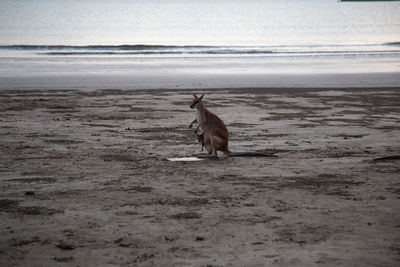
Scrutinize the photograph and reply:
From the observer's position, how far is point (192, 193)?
8016mm

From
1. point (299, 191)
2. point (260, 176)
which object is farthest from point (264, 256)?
point (260, 176)

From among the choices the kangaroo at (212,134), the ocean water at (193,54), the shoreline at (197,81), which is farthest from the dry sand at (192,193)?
the ocean water at (193,54)

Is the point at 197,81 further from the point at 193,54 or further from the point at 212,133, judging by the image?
the point at 193,54

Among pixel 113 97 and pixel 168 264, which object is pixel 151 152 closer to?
pixel 168 264

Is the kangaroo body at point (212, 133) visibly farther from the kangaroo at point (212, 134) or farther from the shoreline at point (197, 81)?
the shoreline at point (197, 81)

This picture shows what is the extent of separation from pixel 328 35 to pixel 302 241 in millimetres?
68674

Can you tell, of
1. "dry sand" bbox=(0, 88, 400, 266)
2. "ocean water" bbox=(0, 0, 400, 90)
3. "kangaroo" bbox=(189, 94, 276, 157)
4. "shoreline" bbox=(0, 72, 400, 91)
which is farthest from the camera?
"ocean water" bbox=(0, 0, 400, 90)

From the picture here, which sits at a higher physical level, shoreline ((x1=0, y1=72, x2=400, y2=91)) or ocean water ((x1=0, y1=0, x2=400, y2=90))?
ocean water ((x1=0, y1=0, x2=400, y2=90))

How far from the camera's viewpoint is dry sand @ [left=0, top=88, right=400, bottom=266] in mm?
5922

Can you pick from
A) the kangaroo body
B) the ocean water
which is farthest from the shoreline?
the kangaroo body

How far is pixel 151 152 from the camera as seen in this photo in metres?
11.0

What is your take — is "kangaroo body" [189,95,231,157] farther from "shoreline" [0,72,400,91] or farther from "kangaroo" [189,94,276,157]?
"shoreline" [0,72,400,91]

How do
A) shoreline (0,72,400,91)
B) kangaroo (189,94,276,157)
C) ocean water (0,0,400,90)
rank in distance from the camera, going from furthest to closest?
1. ocean water (0,0,400,90)
2. shoreline (0,72,400,91)
3. kangaroo (189,94,276,157)

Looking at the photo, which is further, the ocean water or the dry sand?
the ocean water
